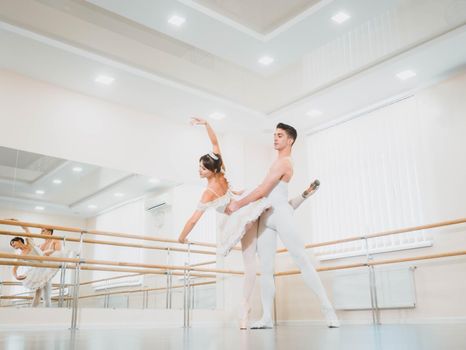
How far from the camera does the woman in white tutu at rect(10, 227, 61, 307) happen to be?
13.3ft

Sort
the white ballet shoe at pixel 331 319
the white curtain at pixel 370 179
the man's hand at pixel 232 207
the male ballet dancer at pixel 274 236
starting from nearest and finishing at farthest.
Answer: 1. the white ballet shoe at pixel 331 319
2. the male ballet dancer at pixel 274 236
3. the man's hand at pixel 232 207
4. the white curtain at pixel 370 179

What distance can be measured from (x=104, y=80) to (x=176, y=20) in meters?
1.33

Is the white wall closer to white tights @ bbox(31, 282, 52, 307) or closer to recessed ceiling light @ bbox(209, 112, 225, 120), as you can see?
recessed ceiling light @ bbox(209, 112, 225, 120)

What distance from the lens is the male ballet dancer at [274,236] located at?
2.85m

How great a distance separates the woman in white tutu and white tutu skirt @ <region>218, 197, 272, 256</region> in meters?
1.89

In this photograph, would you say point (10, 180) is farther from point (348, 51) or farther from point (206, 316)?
point (348, 51)

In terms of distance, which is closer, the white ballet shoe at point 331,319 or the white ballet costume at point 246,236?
the white ballet shoe at point 331,319

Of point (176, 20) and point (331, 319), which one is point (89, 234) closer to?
point (176, 20)

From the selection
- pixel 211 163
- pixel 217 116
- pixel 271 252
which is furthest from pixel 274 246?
pixel 217 116

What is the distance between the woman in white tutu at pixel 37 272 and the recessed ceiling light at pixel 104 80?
1.72 meters

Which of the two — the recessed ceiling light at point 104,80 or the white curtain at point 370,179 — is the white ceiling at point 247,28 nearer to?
the recessed ceiling light at point 104,80

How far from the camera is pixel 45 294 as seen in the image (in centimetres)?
409

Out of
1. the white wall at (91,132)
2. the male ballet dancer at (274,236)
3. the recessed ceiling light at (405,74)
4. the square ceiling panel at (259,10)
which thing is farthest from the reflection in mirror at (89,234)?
the recessed ceiling light at (405,74)

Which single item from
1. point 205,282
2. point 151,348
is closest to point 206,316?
point 205,282
